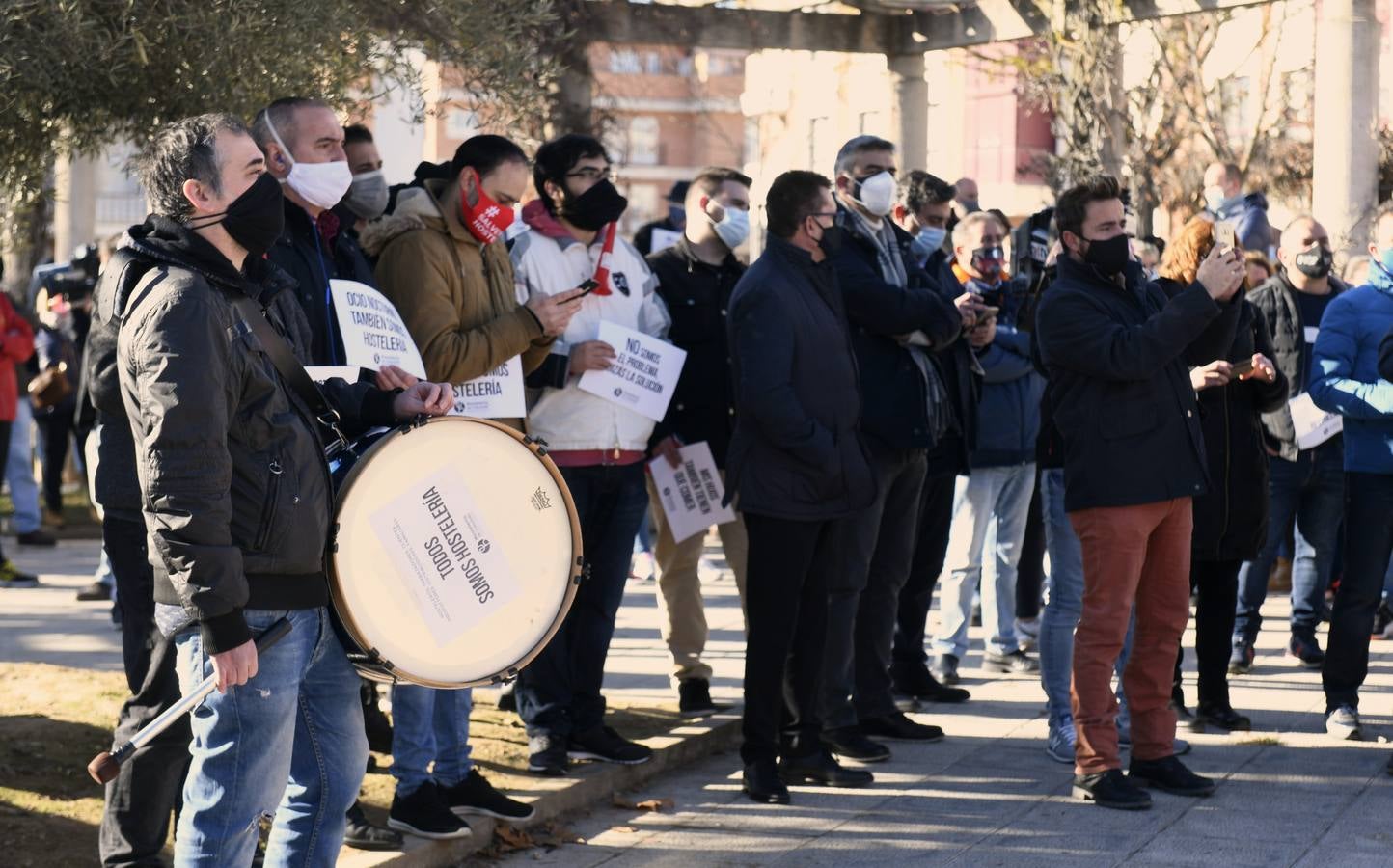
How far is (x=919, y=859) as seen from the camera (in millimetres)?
5941

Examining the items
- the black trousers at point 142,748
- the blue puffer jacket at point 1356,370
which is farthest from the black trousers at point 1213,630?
the black trousers at point 142,748

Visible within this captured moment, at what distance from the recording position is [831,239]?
7102mm

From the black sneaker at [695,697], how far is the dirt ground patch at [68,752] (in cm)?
7

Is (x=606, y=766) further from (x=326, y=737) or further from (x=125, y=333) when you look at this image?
(x=125, y=333)

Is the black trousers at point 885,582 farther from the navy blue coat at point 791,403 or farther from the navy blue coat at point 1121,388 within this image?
the navy blue coat at point 1121,388

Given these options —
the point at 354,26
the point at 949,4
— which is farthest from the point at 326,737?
the point at 949,4

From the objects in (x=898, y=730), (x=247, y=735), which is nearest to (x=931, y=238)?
(x=898, y=730)

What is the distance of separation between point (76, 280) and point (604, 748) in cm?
784

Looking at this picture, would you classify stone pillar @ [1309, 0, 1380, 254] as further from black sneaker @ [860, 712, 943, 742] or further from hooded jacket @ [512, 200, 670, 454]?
hooded jacket @ [512, 200, 670, 454]

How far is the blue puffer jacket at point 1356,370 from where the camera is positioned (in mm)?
7273

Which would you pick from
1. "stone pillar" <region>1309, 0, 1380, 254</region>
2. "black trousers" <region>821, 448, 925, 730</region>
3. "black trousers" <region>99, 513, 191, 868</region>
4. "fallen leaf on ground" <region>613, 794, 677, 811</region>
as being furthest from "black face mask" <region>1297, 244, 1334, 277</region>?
"black trousers" <region>99, 513, 191, 868</region>

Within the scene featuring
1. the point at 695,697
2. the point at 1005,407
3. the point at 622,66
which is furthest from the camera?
the point at 622,66

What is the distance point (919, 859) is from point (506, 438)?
2.31 meters

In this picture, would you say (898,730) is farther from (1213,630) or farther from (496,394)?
(496,394)
